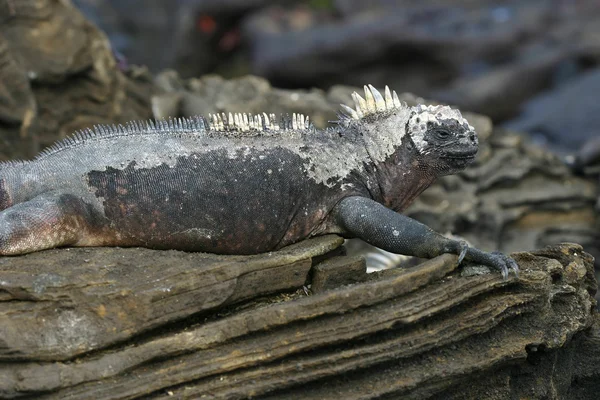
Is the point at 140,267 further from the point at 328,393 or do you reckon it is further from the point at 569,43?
the point at 569,43

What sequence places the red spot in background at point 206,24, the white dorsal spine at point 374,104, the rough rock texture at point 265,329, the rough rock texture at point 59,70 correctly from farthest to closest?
the red spot in background at point 206,24 < the rough rock texture at point 59,70 < the white dorsal spine at point 374,104 < the rough rock texture at point 265,329

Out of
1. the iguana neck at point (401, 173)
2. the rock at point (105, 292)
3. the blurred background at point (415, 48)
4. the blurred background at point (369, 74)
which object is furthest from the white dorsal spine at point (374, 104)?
the blurred background at point (415, 48)

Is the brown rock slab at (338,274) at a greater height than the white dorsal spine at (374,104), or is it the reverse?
the white dorsal spine at (374,104)

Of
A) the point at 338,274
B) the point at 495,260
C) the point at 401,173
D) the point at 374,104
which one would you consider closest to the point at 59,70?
the point at 374,104

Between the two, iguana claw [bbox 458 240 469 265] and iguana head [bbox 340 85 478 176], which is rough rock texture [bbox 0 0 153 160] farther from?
iguana claw [bbox 458 240 469 265]

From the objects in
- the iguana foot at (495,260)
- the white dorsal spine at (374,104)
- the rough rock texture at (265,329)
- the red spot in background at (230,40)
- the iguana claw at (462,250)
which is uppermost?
the red spot in background at (230,40)

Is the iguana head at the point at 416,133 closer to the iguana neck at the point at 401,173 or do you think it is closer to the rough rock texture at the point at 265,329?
the iguana neck at the point at 401,173

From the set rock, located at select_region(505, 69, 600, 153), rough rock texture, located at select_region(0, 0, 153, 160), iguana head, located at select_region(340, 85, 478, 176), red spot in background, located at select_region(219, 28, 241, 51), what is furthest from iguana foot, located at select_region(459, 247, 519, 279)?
red spot in background, located at select_region(219, 28, 241, 51)

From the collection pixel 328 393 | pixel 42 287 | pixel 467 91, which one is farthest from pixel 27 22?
pixel 467 91
